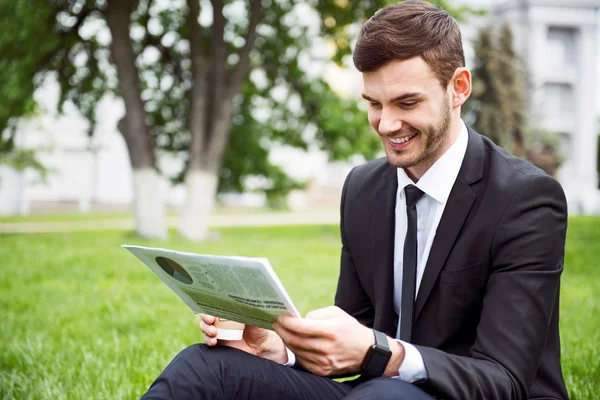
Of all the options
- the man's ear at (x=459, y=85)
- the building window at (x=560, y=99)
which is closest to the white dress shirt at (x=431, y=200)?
the man's ear at (x=459, y=85)

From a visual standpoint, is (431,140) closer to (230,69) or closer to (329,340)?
(329,340)

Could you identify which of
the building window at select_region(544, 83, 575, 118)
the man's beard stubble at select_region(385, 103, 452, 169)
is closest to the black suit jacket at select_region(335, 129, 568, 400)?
the man's beard stubble at select_region(385, 103, 452, 169)

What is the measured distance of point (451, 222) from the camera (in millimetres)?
2191

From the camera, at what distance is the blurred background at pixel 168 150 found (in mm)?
5129

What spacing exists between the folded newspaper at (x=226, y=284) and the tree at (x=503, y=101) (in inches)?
1124

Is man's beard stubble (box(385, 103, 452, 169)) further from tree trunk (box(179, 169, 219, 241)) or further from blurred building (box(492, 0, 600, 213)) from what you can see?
blurred building (box(492, 0, 600, 213))

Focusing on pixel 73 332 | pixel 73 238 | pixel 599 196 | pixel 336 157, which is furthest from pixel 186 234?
pixel 599 196

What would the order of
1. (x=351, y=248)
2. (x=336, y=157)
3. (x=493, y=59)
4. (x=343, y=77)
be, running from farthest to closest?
(x=343, y=77), (x=493, y=59), (x=336, y=157), (x=351, y=248)

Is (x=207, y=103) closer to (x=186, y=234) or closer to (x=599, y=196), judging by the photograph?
(x=186, y=234)

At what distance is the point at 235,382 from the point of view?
2.26 m

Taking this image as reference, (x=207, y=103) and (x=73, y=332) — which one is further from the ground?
(x=207, y=103)

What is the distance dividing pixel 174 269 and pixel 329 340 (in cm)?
55

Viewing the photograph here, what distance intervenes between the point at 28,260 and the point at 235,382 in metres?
8.44

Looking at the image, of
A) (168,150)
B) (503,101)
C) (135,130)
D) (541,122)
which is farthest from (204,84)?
(541,122)
